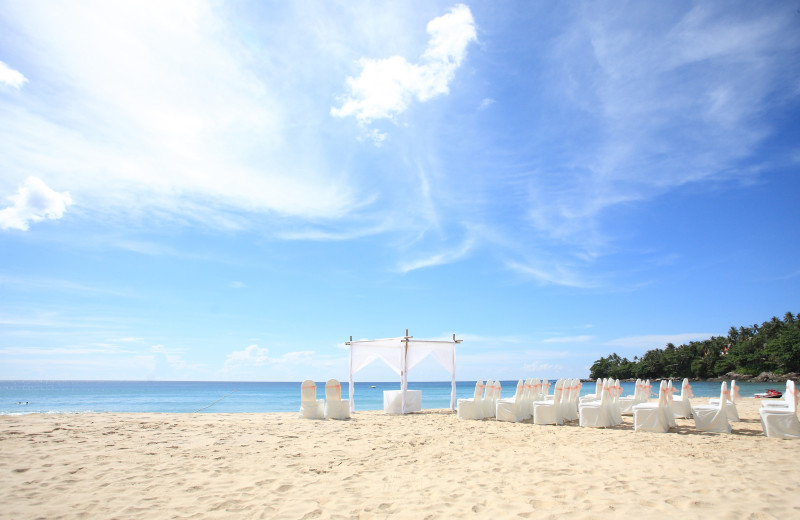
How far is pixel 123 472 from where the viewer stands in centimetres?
512

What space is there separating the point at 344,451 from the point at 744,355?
6817 centimetres

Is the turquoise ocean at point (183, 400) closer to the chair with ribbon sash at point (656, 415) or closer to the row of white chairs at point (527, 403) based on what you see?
the row of white chairs at point (527, 403)

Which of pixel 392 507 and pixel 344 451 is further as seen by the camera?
pixel 344 451

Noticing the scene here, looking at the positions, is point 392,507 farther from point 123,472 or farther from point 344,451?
point 123,472

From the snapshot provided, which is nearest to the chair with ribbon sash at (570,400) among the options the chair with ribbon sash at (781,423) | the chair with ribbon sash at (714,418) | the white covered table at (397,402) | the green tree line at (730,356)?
the chair with ribbon sash at (714,418)

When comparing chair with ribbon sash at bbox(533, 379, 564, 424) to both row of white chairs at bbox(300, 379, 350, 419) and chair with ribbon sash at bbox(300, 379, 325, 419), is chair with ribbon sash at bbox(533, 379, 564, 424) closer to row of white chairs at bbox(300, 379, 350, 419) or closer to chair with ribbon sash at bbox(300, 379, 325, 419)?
row of white chairs at bbox(300, 379, 350, 419)

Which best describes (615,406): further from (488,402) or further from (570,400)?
(488,402)

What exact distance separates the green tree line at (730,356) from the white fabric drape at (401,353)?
172ft

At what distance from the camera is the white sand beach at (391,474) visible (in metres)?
3.91

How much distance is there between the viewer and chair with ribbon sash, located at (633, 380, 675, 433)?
820 cm

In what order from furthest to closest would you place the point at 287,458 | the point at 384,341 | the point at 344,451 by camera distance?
the point at 384,341, the point at 344,451, the point at 287,458

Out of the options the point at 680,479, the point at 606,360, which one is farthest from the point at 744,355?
the point at 680,479

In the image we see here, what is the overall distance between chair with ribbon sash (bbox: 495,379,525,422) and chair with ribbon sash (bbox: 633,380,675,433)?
2.59 metres

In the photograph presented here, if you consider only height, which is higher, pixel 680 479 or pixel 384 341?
pixel 384 341
